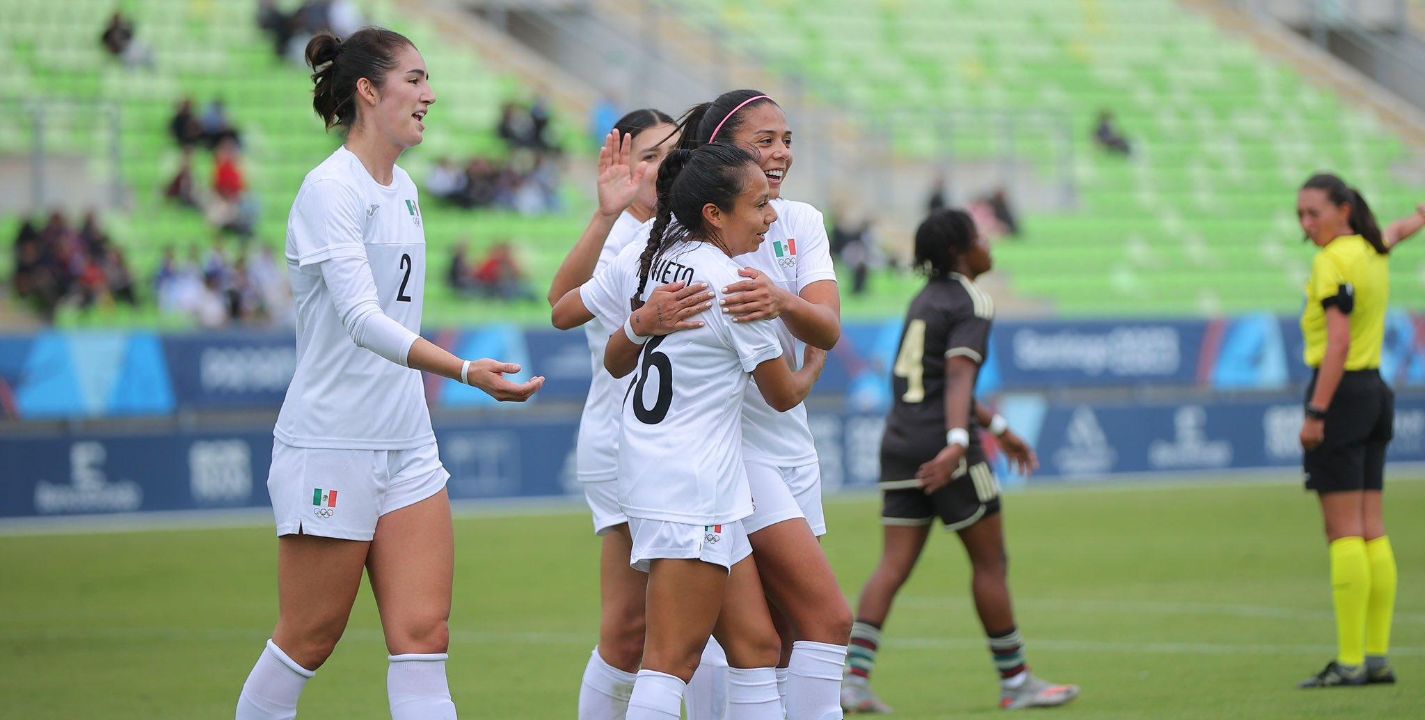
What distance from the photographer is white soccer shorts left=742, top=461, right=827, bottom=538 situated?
5422mm

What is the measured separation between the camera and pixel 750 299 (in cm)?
501

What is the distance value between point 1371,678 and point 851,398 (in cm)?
1235

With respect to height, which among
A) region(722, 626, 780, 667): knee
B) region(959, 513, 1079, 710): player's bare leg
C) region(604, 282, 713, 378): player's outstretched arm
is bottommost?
region(959, 513, 1079, 710): player's bare leg

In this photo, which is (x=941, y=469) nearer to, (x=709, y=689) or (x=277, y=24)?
(x=709, y=689)

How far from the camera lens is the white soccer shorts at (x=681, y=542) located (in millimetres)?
5023

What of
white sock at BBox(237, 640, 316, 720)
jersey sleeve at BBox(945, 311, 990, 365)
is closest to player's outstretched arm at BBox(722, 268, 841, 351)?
white sock at BBox(237, 640, 316, 720)

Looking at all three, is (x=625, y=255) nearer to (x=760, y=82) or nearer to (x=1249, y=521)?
(x=1249, y=521)

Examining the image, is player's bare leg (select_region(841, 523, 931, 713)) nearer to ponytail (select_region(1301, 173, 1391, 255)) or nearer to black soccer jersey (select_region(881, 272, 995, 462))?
black soccer jersey (select_region(881, 272, 995, 462))

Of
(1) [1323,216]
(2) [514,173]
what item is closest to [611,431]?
(1) [1323,216]

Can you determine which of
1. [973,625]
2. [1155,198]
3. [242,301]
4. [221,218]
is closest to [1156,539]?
[973,625]

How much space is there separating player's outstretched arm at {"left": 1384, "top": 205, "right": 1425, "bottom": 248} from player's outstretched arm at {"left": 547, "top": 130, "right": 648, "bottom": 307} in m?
3.80

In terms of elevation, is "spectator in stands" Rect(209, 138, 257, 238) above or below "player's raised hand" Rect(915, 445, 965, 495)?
above

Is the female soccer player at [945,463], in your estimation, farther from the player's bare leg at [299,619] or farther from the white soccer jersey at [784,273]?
the player's bare leg at [299,619]

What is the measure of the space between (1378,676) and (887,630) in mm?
3165
